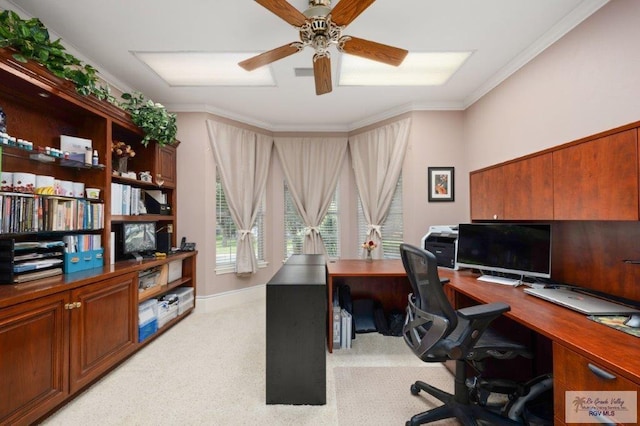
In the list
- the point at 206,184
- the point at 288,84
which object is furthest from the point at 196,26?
the point at 206,184

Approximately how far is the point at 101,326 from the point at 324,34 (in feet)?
9.03

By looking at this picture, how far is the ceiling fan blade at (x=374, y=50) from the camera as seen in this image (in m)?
1.79

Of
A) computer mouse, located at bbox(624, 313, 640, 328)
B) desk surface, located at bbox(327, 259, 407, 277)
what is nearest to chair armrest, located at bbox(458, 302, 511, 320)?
computer mouse, located at bbox(624, 313, 640, 328)

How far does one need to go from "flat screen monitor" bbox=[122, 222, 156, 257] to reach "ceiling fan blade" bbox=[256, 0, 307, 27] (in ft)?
8.06

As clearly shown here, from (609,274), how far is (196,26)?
3484 millimetres

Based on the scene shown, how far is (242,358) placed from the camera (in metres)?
2.33

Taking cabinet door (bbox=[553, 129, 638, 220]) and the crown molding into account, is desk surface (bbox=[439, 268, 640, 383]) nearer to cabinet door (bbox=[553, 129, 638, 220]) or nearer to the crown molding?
cabinet door (bbox=[553, 129, 638, 220])

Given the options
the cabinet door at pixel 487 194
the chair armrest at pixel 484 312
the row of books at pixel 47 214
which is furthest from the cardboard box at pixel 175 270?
the cabinet door at pixel 487 194

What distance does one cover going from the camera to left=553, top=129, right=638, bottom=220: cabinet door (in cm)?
122

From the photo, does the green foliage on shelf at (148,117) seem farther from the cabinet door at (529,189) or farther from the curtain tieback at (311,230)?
the cabinet door at (529,189)

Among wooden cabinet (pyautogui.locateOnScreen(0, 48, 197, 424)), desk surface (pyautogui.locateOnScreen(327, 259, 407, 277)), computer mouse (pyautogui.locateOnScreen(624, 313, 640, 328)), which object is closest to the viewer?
computer mouse (pyautogui.locateOnScreen(624, 313, 640, 328))

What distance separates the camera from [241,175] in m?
3.77

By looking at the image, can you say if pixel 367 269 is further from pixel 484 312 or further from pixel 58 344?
pixel 58 344

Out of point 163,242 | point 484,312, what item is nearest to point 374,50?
point 484,312
